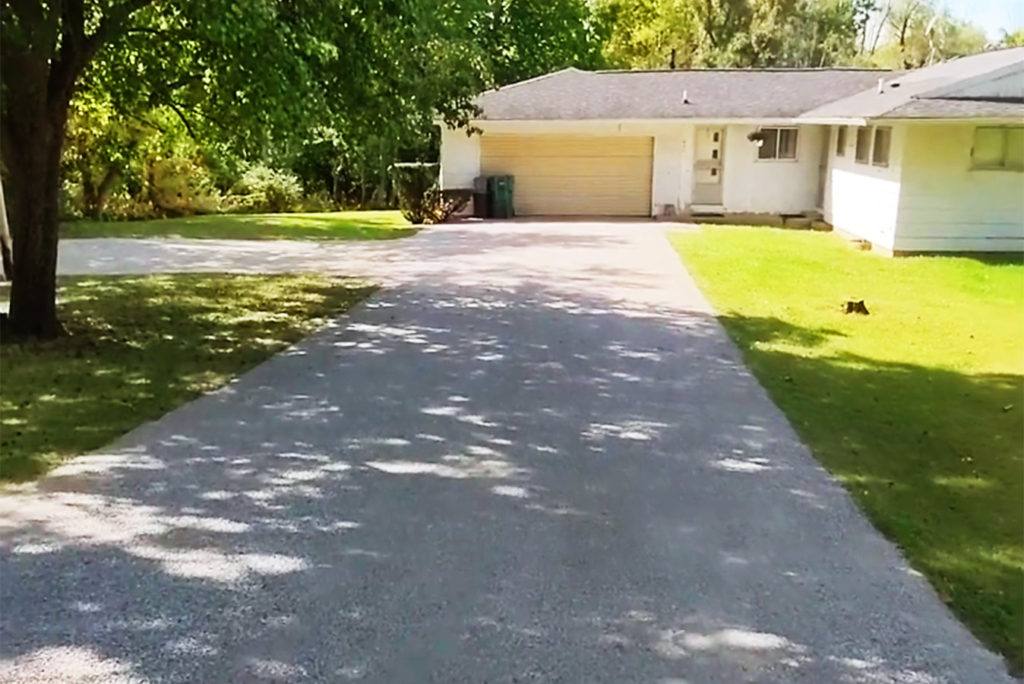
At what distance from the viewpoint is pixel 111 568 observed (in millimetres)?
→ 4215

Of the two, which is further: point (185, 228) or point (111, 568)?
point (185, 228)

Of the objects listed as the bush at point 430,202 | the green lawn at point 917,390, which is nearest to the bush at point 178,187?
the bush at point 430,202

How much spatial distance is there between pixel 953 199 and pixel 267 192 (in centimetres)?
1811

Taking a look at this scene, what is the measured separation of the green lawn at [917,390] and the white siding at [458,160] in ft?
32.5

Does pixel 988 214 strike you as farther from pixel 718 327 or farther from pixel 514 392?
pixel 514 392

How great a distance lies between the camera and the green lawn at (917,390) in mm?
4559

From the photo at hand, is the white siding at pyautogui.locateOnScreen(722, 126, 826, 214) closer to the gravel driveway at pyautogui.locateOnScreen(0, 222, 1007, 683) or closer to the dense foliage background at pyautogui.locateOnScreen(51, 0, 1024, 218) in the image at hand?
the dense foliage background at pyautogui.locateOnScreen(51, 0, 1024, 218)

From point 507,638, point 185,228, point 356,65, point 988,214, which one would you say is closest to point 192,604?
point 507,638

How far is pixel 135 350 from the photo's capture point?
9125mm

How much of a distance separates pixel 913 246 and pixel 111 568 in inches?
627

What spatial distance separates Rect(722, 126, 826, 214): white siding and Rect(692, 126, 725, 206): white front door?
0.40 m

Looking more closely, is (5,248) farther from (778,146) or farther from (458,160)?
(778,146)

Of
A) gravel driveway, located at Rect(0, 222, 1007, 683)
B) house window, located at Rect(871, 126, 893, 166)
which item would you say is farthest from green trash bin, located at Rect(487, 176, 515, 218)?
gravel driveway, located at Rect(0, 222, 1007, 683)

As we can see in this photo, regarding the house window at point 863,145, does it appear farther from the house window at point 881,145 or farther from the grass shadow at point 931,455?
the grass shadow at point 931,455
